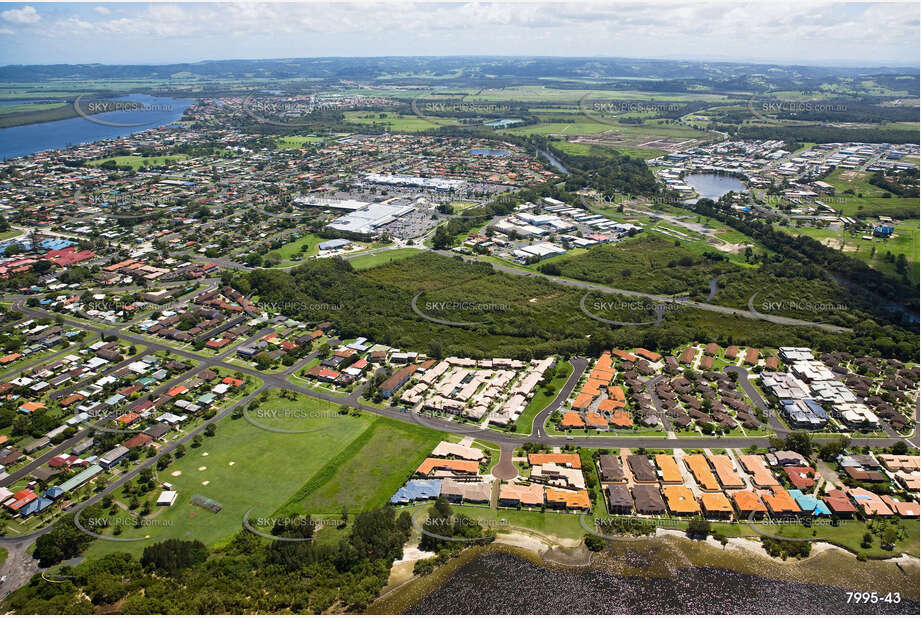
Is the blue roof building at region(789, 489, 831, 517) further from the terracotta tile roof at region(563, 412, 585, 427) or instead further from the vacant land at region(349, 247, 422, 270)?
the vacant land at region(349, 247, 422, 270)

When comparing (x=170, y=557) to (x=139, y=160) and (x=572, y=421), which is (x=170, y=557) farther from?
(x=139, y=160)

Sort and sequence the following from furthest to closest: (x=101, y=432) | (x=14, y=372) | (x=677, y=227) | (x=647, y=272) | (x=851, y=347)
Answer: (x=677, y=227), (x=647, y=272), (x=851, y=347), (x=14, y=372), (x=101, y=432)

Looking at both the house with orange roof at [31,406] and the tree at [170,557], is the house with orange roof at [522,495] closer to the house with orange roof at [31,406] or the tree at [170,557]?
the tree at [170,557]

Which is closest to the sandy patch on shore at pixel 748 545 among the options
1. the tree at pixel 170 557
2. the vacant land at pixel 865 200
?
the tree at pixel 170 557

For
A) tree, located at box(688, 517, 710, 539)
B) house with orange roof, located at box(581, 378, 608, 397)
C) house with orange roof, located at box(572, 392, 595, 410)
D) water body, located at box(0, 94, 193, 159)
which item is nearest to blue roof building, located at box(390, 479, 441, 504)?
house with orange roof, located at box(572, 392, 595, 410)

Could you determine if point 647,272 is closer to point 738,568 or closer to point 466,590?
point 738,568

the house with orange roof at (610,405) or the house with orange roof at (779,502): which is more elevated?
the house with orange roof at (610,405)

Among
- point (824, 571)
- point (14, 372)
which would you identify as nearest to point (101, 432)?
point (14, 372)
